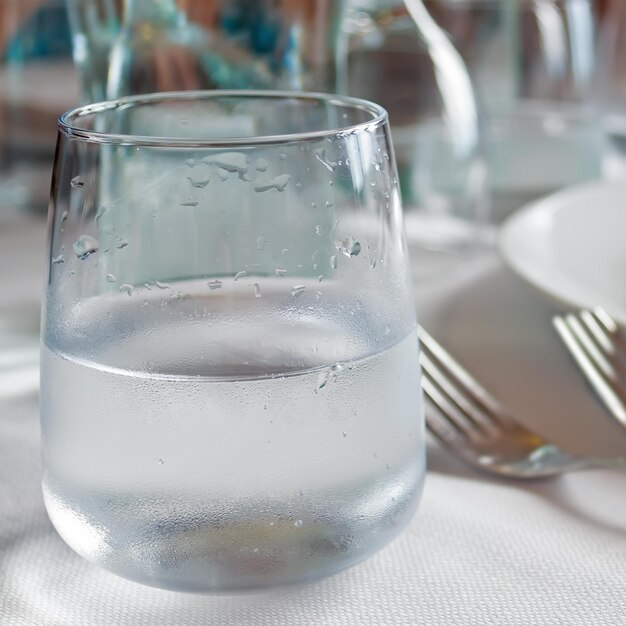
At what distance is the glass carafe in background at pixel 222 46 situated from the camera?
53cm

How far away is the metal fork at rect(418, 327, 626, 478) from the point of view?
35 centimetres

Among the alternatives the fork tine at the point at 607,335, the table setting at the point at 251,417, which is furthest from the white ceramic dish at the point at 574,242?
the table setting at the point at 251,417

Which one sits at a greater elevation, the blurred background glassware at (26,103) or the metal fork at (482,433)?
the blurred background glassware at (26,103)

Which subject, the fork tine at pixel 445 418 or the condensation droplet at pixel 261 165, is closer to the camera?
the condensation droplet at pixel 261 165

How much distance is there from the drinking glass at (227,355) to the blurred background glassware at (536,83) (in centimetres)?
44

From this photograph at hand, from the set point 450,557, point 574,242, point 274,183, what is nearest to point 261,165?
point 274,183

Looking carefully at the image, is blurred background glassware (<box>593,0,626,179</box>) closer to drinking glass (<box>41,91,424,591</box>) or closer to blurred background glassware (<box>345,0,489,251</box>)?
blurred background glassware (<box>345,0,489,251</box>)

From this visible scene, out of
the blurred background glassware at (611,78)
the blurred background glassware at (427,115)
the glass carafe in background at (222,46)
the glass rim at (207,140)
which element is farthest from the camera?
the blurred background glassware at (611,78)

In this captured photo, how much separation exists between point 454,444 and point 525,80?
0.44m

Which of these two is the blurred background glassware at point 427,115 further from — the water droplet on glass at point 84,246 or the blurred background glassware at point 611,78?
the water droplet on glass at point 84,246

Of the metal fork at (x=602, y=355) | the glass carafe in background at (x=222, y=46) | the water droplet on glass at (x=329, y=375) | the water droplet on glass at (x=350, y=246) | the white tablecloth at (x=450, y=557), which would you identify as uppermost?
the glass carafe in background at (x=222, y=46)

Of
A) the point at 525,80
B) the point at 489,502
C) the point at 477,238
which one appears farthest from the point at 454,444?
the point at 525,80

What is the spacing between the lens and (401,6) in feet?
2.07

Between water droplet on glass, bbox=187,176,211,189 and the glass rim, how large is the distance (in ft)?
0.05
